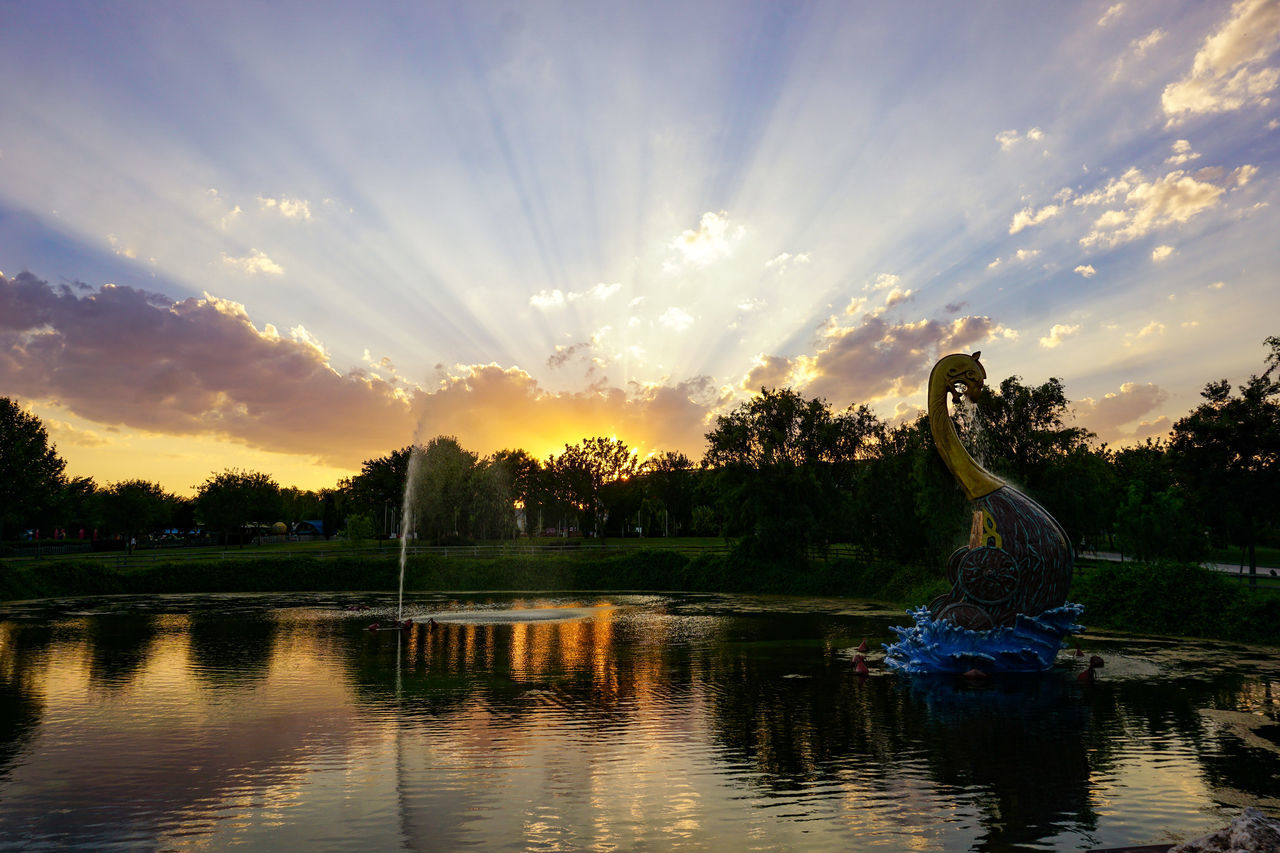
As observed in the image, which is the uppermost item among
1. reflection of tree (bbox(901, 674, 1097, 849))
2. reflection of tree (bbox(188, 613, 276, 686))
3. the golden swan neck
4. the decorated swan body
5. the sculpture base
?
the golden swan neck

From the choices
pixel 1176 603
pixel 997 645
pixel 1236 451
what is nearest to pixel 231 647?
pixel 997 645

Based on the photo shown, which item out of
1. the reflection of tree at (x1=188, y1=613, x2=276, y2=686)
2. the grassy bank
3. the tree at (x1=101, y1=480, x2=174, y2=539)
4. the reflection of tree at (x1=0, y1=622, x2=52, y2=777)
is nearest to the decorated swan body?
the grassy bank

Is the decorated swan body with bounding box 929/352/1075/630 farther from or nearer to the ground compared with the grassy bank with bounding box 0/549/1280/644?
farther from the ground

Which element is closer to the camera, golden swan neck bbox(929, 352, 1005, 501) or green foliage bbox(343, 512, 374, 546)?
golden swan neck bbox(929, 352, 1005, 501)

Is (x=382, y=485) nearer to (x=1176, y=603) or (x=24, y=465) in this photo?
(x=24, y=465)

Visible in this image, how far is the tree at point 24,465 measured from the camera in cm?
6562

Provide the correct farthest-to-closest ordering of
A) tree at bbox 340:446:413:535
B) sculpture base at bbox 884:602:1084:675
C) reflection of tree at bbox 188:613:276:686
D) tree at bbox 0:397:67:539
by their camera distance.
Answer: tree at bbox 340:446:413:535 → tree at bbox 0:397:67:539 → reflection of tree at bbox 188:613:276:686 → sculpture base at bbox 884:602:1084:675

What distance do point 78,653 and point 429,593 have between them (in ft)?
101

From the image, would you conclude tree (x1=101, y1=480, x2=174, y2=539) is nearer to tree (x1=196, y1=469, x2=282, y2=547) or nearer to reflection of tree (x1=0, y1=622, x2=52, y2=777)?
tree (x1=196, y1=469, x2=282, y2=547)

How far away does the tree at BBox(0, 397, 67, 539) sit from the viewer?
65.6 meters

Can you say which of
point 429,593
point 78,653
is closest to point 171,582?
point 429,593

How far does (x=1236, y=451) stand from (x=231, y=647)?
5307 centimetres

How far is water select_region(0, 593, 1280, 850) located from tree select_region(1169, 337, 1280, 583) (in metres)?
23.4

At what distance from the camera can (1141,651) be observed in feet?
83.9
